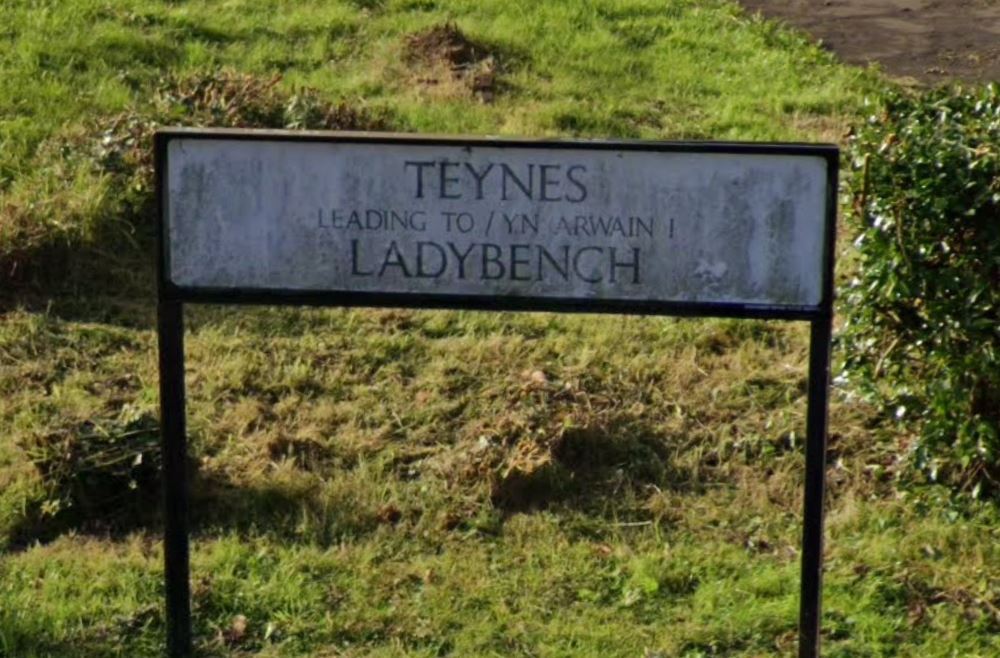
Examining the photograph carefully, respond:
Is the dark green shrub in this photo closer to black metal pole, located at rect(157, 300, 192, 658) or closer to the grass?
the grass

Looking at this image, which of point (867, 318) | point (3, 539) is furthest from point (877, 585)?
point (3, 539)

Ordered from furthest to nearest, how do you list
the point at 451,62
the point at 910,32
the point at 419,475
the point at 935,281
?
the point at 910,32 < the point at 451,62 < the point at 419,475 < the point at 935,281

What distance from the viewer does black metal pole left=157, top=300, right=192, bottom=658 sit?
A: 4.55 meters

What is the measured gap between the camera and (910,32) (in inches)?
423

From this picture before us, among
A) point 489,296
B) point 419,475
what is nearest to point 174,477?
point 489,296

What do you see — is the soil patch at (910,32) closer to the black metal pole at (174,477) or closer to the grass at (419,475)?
the grass at (419,475)

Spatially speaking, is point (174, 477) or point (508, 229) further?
point (174, 477)

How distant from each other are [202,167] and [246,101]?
3.80 metres

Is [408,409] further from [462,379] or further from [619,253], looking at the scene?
[619,253]

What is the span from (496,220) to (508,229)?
0.04 meters

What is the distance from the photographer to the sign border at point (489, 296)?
4.29m

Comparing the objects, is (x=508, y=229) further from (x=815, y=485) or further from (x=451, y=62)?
(x=451, y=62)

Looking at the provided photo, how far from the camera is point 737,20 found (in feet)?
34.2

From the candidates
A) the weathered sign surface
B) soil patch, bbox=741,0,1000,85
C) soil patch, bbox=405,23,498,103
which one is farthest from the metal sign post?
soil patch, bbox=741,0,1000,85
